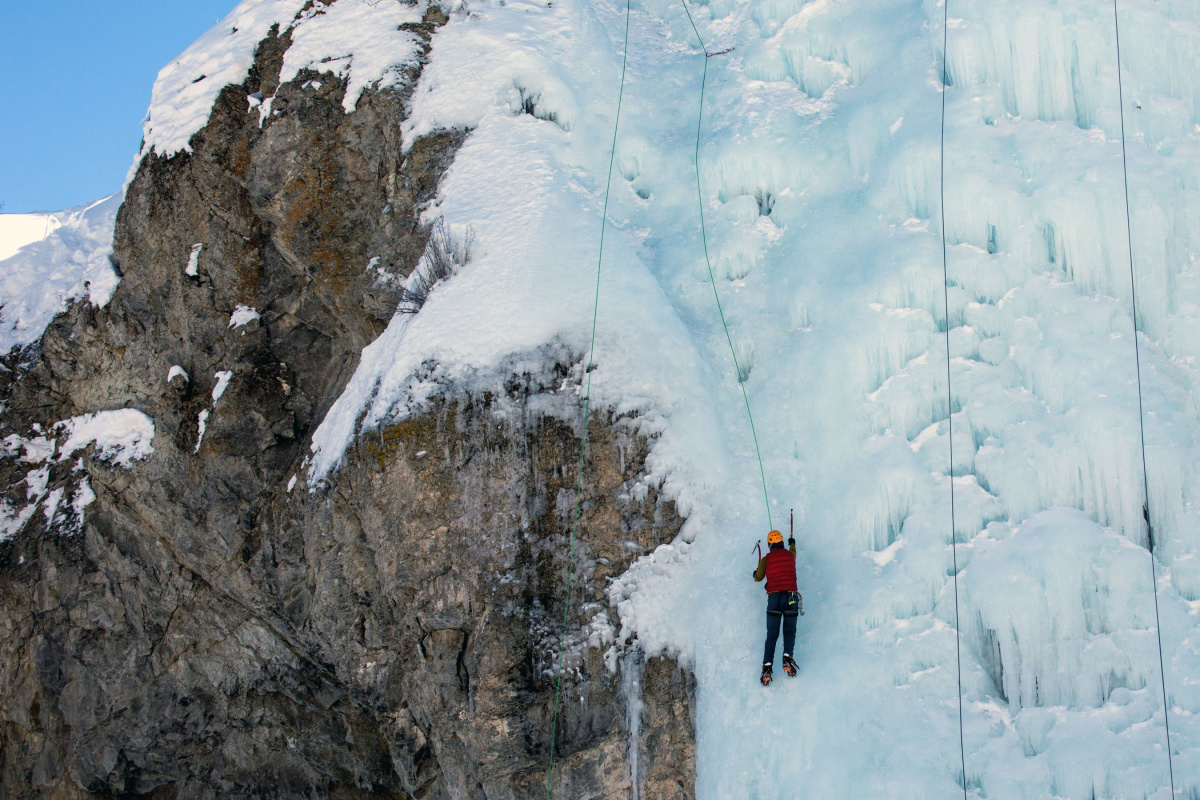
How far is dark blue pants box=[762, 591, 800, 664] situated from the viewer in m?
9.40

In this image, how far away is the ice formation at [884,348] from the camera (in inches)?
352

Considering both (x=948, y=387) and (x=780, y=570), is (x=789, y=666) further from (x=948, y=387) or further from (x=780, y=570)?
(x=948, y=387)

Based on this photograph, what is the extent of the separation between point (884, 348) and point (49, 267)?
15.2 m

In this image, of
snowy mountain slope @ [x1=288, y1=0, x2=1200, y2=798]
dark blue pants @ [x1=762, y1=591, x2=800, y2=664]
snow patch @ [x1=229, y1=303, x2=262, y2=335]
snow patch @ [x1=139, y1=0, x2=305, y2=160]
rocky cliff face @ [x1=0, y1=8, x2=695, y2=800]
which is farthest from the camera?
snow patch @ [x1=139, y1=0, x2=305, y2=160]

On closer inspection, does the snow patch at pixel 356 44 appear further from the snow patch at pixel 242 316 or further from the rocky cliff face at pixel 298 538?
the snow patch at pixel 242 316

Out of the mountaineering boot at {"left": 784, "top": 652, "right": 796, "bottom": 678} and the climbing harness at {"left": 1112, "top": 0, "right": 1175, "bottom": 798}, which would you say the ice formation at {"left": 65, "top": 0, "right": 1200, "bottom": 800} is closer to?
the climbing harness at {"left": 1112, "top": 0, "right": 1175, "bottom": 798}

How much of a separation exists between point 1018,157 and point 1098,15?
6.44 feet

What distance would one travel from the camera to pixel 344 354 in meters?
13.5

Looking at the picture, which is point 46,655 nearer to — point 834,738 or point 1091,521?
point 834,738

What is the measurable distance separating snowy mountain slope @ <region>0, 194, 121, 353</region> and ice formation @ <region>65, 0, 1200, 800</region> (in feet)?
9.54

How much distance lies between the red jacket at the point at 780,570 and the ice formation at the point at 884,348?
2.11 feet

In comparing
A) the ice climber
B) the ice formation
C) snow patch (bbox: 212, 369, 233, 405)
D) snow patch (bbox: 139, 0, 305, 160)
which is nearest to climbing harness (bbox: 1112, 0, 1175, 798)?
the ice formation

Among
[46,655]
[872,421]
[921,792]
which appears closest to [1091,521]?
[872,421]

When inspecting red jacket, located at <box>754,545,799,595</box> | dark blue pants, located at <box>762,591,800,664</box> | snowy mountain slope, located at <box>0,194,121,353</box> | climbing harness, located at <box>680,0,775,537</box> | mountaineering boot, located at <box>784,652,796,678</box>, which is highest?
snowy mountain slope, located at <box>0,194,121,353</box>
